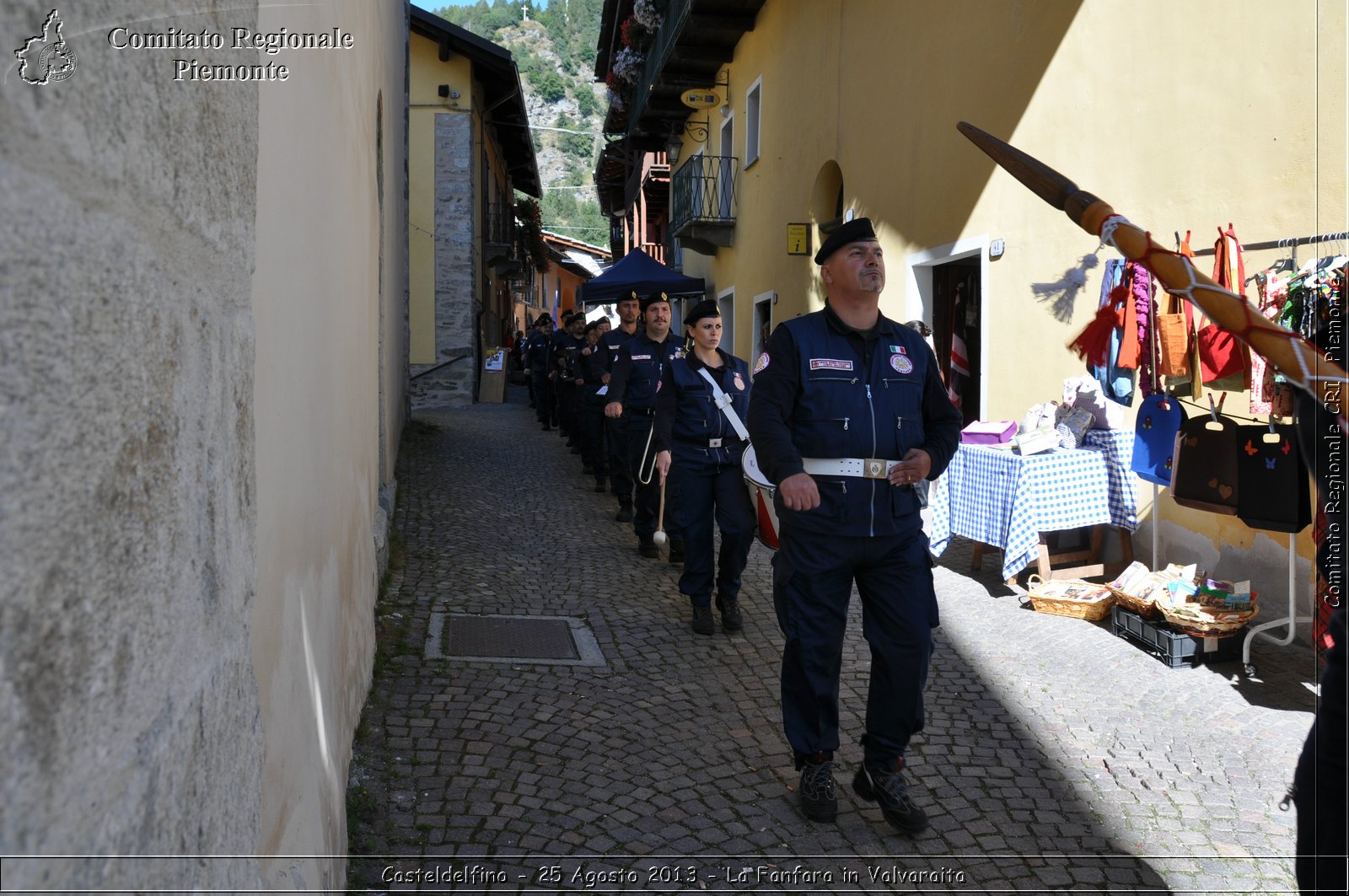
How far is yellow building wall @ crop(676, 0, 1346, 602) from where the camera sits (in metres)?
5.78

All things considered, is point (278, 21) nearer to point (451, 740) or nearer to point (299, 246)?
point (299, 246)

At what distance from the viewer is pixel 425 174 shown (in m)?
21.2

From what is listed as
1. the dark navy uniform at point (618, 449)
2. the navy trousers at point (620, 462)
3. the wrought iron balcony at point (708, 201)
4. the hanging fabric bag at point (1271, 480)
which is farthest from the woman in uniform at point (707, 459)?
the wrought iron balcony at point (708, 201)

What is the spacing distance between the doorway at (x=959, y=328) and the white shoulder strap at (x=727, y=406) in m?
4.67

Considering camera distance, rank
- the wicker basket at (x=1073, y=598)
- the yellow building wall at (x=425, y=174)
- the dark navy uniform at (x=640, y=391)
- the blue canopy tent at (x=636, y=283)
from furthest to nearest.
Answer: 1. the yellow building wall at (x=425, y=174)
2. the blue canopy tent at (x=636, y=283)
3. the dark navy uniform at (x=640, y=391)
4. the wicker basket at (x=1073, y=598)

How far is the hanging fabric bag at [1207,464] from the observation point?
5279mm

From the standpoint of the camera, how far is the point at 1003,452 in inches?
279

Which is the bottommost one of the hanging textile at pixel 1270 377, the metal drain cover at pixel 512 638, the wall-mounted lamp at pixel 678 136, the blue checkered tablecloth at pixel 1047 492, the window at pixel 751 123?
the metal drain cover at pixel 512 638

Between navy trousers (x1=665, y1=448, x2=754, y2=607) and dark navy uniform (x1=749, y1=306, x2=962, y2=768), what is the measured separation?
226 centimetres

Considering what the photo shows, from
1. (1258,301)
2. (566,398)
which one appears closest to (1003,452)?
(1258,301)

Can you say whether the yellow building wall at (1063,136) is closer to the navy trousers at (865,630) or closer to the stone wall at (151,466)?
the navy trousers at (865,630)

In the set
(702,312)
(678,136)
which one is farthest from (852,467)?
(678,136)

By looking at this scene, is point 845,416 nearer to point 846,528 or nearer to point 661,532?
point 846,528

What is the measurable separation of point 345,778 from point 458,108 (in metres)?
19.7
